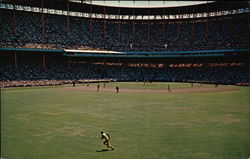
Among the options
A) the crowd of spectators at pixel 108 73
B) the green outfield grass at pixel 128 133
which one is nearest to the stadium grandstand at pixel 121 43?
the crowd of spectators at pixel 108 73

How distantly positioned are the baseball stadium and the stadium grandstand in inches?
11.1

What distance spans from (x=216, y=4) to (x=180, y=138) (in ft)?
179

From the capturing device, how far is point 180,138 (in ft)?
43.3

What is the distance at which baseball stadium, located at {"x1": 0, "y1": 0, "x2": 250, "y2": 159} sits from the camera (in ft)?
41.2

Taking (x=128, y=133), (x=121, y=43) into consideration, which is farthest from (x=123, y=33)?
(x=128, y=133)

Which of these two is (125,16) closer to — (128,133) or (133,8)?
(133,8)

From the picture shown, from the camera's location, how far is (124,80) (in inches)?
2549

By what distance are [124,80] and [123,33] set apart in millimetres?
17020

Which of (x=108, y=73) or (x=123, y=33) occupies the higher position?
(x=123, y=33)

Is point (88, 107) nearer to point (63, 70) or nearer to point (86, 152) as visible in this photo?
point (86, 152)

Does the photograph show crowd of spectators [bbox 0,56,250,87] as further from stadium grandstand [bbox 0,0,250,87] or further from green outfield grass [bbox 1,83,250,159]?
green outfield grass [bbox 1,83,250,159]

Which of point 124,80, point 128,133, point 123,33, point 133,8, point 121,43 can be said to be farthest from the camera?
point 123,33

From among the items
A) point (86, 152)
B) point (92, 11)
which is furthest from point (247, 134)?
point (92, 11)

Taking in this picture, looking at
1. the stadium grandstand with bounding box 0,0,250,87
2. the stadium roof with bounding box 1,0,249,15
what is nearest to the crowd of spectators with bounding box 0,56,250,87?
the stadium grandstand with bounding box 0,0,250,87
